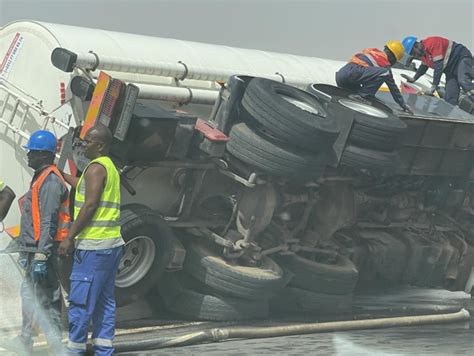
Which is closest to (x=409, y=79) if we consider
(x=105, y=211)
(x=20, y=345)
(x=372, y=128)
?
(x=372, y=128)

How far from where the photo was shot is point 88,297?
4871 mm

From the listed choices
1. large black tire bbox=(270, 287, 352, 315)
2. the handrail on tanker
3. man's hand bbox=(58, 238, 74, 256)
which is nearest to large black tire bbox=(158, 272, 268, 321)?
large black tire bbox=(270, 287, 352, 315)

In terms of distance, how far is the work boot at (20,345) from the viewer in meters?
5.23

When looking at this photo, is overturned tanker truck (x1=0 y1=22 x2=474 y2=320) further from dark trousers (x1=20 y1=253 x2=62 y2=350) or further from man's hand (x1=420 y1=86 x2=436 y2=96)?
man's hand (x1=420 y1=86 x2=436 y2=96)

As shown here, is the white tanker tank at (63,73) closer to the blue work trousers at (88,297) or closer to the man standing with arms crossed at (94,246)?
the man standing with arms crossed at (94,246)

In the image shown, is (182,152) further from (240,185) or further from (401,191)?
(401,191)

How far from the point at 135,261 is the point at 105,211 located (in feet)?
4.87

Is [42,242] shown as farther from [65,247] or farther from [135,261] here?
[135,261]

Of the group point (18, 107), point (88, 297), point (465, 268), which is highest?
point (18, 107)

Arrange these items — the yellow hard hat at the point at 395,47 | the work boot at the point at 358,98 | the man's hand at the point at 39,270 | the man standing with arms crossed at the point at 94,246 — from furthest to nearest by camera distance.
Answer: the yellow hard hat at the point at 395,47, the work boot at the point at 358,98, the man's hand at the point at 39,270, the man standing with arms crossed at the point at 94,246

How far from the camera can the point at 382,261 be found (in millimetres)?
8000

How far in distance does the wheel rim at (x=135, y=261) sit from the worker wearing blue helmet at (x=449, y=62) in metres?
4.80

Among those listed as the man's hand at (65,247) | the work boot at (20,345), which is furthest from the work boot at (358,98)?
the work boot at (20,345)

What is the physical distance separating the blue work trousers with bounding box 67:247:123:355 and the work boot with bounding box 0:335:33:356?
18.5 inches
